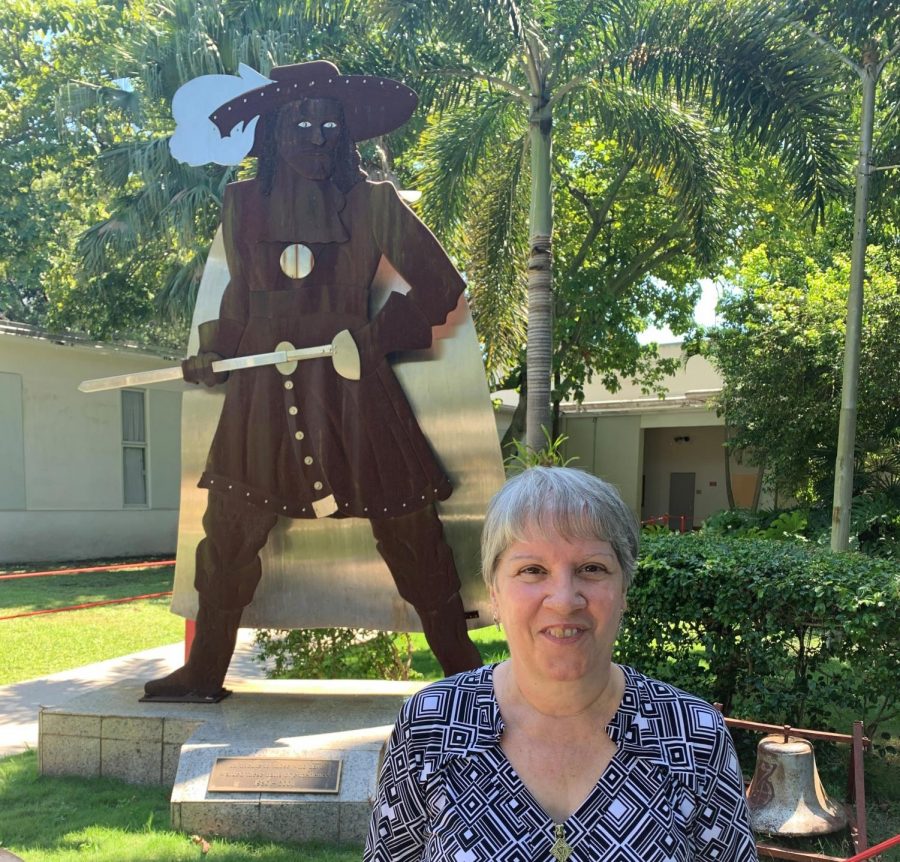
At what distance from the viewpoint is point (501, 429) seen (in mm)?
22312

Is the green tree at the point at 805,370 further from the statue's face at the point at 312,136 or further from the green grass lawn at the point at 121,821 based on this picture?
the statue's face at the point at 312,136

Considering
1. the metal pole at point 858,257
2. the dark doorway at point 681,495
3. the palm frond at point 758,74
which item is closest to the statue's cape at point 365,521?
the metal pole at point 858,257

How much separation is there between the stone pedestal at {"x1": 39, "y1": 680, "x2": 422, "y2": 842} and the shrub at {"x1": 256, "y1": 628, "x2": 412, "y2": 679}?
1.46 feet

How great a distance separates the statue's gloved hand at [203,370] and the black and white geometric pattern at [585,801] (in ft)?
11.6

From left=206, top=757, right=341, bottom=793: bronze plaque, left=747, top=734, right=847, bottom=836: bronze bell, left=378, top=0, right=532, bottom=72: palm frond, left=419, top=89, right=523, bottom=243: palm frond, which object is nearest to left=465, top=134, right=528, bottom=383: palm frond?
left=419, top=89, right=523, bottom=243: palm frond

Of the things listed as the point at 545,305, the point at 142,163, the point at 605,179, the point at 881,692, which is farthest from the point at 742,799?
the point at 605,179

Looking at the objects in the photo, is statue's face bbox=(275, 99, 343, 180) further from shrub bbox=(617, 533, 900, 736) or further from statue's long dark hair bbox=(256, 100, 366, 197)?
shrub bbox=(617, 533, 900, 736)

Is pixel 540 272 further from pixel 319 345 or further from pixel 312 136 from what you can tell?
pixel 319 345

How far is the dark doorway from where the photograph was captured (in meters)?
23.7

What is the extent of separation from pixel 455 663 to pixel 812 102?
6.37 metres

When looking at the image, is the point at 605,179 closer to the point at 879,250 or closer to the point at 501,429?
the point at 879,250

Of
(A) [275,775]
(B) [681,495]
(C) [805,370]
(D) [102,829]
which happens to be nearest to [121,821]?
(D) [102,829]

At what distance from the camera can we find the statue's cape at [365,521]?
4910 millimetres

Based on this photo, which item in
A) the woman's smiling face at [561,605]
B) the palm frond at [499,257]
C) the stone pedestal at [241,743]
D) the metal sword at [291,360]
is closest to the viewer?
the woman's smiling face at [561,605]
